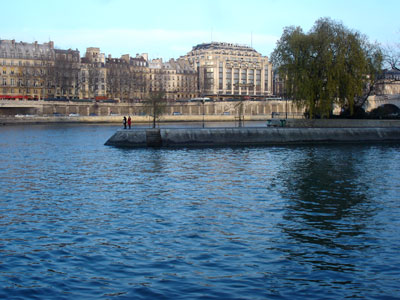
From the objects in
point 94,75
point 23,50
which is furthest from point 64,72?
point 23,50

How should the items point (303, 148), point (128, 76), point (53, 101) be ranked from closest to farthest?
point (303, 148)
point (53, 101)
point (128, 76)

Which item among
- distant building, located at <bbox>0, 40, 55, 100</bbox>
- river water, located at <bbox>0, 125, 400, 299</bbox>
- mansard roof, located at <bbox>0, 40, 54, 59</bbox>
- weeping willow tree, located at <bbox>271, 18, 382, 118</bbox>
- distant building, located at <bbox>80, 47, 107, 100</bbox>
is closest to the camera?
river water, located at <bbox>0, 125, 400, 299</bbox>

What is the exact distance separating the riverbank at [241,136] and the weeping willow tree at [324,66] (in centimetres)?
339

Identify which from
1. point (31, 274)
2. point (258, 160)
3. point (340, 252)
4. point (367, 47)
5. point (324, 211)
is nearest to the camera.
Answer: point (31, 274)

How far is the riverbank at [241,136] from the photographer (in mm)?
59875

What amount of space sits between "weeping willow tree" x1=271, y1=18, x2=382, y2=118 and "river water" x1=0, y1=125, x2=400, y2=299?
26377 mm

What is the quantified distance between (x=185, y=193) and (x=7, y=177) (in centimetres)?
1388

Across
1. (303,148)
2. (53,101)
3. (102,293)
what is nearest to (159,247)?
(102,293)

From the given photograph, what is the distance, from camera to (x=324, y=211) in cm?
2439

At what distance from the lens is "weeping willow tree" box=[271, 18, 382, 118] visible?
211 ft

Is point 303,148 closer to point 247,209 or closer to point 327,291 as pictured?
point 247,209

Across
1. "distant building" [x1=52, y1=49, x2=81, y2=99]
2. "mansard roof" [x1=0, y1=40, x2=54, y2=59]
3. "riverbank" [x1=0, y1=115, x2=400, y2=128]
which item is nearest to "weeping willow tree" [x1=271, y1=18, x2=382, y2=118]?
"riverbank" [x1=0, y1=115, x2=400, y2=128]

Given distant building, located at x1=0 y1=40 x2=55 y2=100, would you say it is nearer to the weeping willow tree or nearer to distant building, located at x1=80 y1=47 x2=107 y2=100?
distant building, located at x1=80 y1=47 x2=107 y2=100

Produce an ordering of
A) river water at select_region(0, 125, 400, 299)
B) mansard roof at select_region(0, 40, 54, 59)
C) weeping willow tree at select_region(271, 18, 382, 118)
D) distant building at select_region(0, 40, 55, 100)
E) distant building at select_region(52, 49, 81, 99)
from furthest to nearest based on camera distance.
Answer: mansard roof at select_region(0, 40, 54, 59) < distant building at select_region(0, 40, 55, 100) < distant building at select_region(52, 49, 81, 99) < weeping willow tree at select_region(271, 18, 382, 118) < river water at select_region(0, 125, 400, 299)
